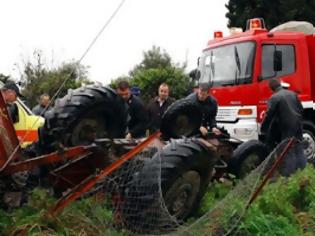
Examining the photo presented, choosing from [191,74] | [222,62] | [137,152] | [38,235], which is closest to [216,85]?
[222,62]

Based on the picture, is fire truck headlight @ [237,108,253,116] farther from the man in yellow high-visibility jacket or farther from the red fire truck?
the man in yellow high-visibility jacket

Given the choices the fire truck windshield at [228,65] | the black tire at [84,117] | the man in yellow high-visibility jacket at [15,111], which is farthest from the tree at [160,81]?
the black tire at [84,117]

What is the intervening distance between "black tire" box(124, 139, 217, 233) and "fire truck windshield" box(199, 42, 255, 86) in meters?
6.87

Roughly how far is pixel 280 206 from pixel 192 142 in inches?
38.1

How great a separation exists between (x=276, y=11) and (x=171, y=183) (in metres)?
25.6

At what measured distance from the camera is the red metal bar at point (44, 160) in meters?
4.77

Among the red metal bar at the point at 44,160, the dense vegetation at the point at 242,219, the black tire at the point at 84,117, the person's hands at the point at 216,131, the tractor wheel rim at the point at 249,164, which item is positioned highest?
the black tire at the point at 84,117

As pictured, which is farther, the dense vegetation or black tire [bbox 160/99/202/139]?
black tire [bbox 160/99/202/139]

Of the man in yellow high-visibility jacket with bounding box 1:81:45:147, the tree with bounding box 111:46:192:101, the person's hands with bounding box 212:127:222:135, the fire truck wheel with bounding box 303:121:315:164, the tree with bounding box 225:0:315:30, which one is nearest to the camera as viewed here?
the person's hands with bounding box 212:127:222:135

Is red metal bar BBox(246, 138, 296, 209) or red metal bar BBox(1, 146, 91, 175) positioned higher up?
red metal bar BBox(1, 146, 91, 175)

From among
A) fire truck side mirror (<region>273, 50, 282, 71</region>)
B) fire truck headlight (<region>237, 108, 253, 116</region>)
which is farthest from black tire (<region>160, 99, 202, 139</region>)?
fire truck side mirror (<region>273, 50, 282, 71</region>)

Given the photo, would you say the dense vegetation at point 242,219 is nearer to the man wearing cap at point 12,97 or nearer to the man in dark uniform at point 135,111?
the man in dark uniform at point 135,111

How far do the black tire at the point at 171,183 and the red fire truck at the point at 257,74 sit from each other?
6.60 m

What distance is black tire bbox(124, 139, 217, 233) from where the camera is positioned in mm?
5027
